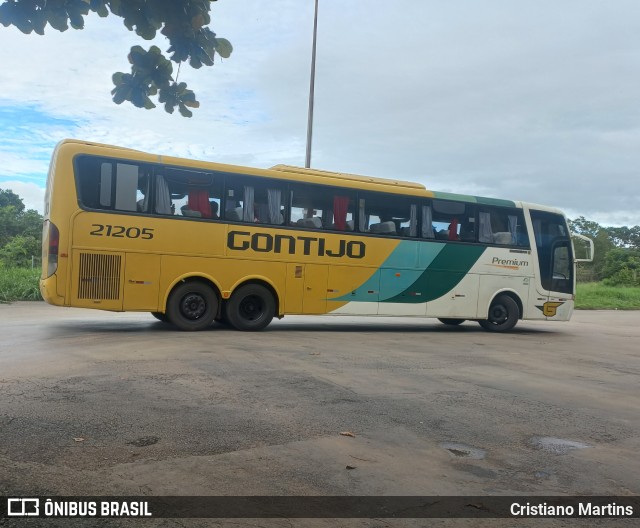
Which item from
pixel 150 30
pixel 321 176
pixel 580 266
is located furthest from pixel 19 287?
pixel 580 266

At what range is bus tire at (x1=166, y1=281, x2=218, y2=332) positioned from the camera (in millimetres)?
10875

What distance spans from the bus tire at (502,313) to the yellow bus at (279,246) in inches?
1.1

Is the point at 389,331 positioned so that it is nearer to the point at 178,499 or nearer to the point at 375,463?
the point at 375,463

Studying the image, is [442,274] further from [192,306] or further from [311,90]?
[311,90]

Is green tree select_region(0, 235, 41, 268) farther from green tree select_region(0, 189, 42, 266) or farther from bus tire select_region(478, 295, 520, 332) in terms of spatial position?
bus tire select_region(478, 295, 520, 332)

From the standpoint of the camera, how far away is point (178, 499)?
133 inches

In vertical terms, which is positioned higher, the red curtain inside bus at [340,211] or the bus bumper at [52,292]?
the red curtain inside bus at [340,211]

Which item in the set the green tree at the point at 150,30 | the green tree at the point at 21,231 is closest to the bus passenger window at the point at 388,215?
the green tree at the point at 150,30

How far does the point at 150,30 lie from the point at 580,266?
62535 mm

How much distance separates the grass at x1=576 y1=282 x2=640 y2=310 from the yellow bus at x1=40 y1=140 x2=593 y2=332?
17.9 m

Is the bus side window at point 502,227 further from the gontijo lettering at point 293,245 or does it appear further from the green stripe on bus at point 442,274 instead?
the gontijo lettering at point 293,245

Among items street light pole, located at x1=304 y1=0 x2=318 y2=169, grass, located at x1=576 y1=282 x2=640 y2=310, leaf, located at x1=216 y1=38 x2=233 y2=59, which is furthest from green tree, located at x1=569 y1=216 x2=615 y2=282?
leaf, located at x1=216 y1=38 x2=233 y2=59

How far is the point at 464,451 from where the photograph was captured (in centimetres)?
445

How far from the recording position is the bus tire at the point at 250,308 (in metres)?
11.4
